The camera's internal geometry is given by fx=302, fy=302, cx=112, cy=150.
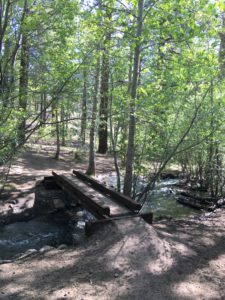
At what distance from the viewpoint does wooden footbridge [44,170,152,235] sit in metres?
5.85

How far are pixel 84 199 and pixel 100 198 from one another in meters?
0.43

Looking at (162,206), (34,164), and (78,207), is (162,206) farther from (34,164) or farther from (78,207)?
(34,164)

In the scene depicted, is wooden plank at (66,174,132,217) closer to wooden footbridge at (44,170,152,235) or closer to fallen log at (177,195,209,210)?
wooden footbridge at (44,170,152,235)

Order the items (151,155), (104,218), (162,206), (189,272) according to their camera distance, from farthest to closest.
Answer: (162,206), (151,155), (104,218), (189,272)

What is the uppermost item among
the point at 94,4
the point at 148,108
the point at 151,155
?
the point at 94,4

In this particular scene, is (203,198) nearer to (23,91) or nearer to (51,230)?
(51,230)

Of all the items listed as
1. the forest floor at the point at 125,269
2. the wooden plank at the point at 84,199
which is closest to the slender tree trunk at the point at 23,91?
the wooden plank at the point at 84,199

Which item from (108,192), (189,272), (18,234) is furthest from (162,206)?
(189,272)

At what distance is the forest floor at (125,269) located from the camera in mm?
3871

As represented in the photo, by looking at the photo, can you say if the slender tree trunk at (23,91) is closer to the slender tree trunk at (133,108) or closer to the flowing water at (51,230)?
the flowing water at (51,230)

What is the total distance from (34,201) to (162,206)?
4.43m

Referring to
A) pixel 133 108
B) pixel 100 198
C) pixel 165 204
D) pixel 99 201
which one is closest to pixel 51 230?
pixel 100 198

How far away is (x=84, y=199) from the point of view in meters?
7.28

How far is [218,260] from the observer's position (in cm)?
503
